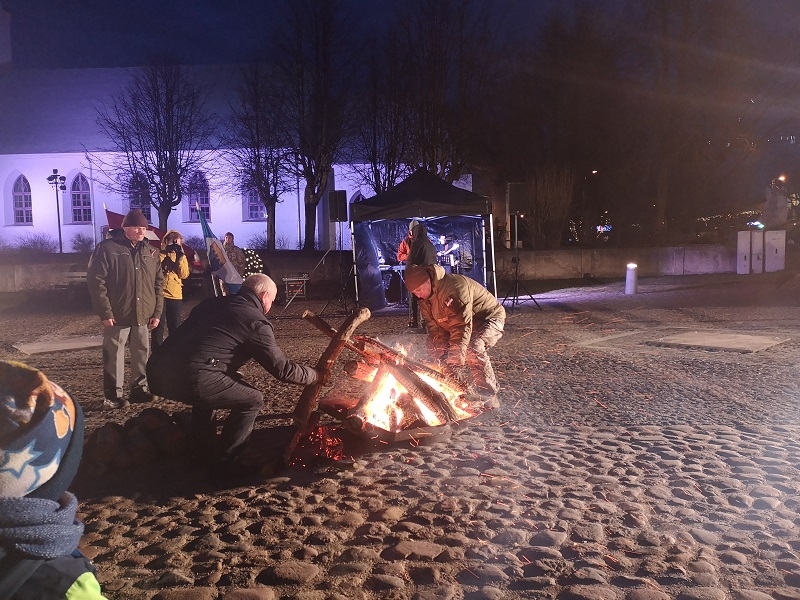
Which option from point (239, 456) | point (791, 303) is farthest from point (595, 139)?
point (239, 456)

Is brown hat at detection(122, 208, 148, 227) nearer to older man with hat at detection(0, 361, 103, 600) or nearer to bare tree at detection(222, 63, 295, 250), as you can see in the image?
older man with hat at detection(0, 361, 103, 600)

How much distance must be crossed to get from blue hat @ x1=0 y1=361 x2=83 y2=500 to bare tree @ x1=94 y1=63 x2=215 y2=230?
32417 millimetres

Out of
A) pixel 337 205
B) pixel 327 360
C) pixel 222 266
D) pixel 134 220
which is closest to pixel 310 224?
pixel 337 205

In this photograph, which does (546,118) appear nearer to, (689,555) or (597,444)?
(597,444)

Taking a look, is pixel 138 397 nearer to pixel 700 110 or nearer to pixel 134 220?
pixel 134 220

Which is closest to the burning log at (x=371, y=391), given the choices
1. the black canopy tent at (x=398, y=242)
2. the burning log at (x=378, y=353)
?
the burning log at (x=378, y=353)

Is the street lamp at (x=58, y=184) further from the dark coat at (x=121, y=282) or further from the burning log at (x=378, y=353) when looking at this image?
the burning log at (x=378, y=353)

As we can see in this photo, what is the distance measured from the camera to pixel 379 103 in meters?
30.1

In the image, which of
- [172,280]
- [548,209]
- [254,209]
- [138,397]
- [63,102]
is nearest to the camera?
[138,397]

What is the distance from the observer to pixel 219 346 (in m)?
5.16

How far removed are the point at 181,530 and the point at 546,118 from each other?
105 feet

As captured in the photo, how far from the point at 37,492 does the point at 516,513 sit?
3.24 meters

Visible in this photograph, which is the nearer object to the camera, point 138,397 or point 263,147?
point 138,397

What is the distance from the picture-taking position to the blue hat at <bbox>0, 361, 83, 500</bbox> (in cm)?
186
